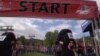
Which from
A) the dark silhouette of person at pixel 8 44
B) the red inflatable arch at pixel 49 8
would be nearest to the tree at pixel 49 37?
the red inflatable arch at pixel 49 8

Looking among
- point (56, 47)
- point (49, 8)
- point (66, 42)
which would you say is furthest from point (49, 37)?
point (49, 8)

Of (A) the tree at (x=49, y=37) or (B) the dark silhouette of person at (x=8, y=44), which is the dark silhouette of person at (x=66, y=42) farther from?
(B) the dark silhouette of person at (x=8, y=44)

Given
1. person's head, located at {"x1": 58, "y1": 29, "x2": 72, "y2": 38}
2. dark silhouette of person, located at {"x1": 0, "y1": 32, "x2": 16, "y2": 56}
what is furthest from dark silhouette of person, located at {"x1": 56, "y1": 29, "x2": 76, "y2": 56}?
dark silhouette of person, located at {"x1": 0, "y1": 32, "x2": 16, "y2": 56}

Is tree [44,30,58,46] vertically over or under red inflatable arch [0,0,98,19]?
under

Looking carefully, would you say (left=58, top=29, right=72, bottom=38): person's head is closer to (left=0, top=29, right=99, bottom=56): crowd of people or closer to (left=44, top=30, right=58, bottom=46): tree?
(left=0, top=29, right=99, bottom=56): crowd of people

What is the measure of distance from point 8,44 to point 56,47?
96 cm

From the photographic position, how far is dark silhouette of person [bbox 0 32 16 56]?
18.6 ft

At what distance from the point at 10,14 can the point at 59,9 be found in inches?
38.7

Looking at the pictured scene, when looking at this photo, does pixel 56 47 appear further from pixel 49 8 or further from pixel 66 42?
pixel 49 8

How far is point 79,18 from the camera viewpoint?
19.6 feet

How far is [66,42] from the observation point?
597 centimetres

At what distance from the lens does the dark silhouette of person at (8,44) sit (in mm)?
5680

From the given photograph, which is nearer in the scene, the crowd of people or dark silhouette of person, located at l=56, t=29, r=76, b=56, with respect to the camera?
the crowd of people

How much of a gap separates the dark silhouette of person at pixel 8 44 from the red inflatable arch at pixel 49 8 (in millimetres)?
394
